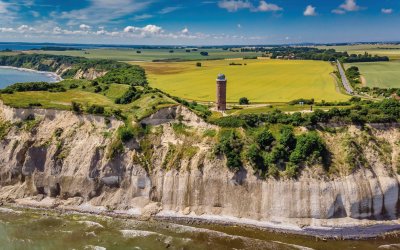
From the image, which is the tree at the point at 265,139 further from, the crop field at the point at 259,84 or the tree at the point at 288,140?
the crop field at the point at 259,84

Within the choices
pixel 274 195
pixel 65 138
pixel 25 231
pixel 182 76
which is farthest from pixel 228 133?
pixel 182 76

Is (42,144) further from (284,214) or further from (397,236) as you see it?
(397,236)

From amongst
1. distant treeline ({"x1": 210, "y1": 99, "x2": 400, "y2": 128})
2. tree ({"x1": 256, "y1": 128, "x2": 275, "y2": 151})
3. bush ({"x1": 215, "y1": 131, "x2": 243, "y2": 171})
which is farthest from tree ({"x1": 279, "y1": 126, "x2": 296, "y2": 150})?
bush ({"x1": 215, "y1": 131, "x2": 243, "y2": 171})

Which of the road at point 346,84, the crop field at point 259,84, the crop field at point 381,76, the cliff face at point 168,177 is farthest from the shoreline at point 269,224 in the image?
the crop field at point 381,76

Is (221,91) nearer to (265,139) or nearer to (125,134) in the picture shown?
(265,139)

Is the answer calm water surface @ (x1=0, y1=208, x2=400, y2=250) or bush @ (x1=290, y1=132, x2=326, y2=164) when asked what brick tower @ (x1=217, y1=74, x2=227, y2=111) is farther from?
calm water surface @ (x1=0, y1=208, x2=400, y2=250)

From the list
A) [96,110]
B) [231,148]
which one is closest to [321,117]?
[231,148]
